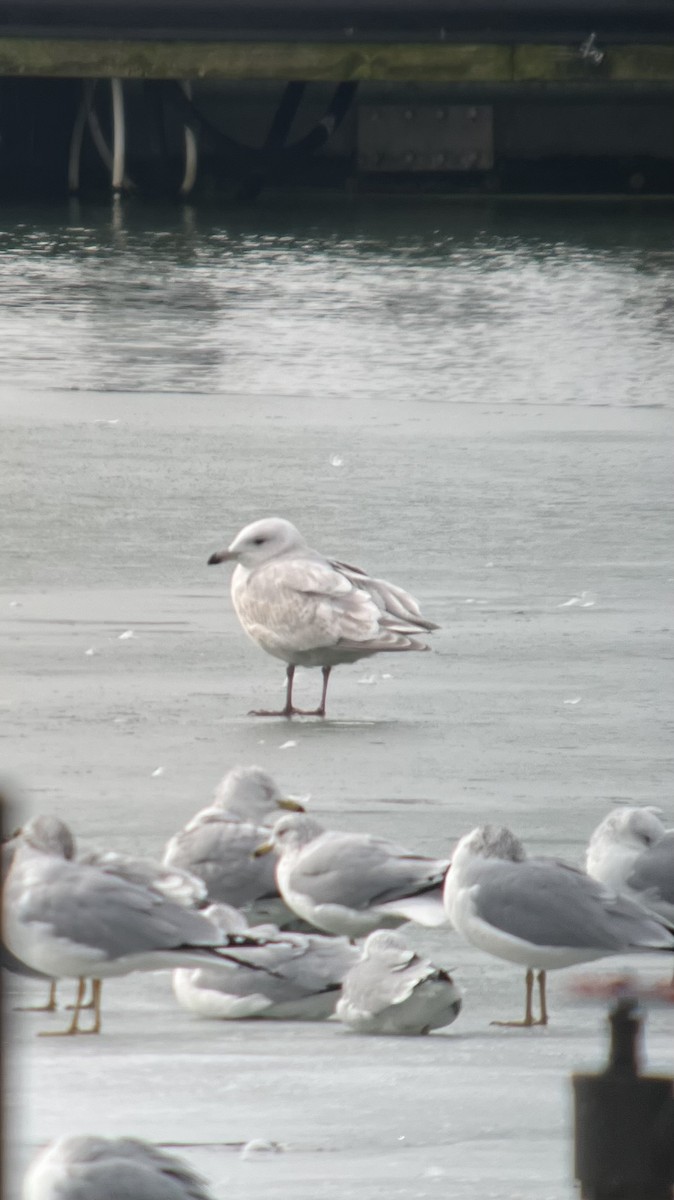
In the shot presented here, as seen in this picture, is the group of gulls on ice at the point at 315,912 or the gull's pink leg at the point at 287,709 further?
the gull's pink leg at the point at 287,709

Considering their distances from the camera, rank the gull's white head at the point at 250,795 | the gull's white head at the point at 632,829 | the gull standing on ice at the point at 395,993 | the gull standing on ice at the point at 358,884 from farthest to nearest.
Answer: the gull's white head at the point at 250,795 → the gull's white head at the point at 632,829 → the gull standing on ice at the point at 358,884 → the gull standing on ice at the point at 395,993

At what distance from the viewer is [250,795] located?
615 centimetres

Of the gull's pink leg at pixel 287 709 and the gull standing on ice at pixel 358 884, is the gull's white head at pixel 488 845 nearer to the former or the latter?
the gull standing on ice at pixel 358 884

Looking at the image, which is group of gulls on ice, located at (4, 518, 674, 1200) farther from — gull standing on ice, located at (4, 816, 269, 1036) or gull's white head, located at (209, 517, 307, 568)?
gull's white head, located at (209, 517, 307, 568)

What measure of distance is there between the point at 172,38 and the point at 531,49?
3668mm

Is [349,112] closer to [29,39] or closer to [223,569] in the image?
[29,39]

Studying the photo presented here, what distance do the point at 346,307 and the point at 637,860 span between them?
11588 mm

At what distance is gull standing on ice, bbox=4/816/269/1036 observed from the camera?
4.91 metres

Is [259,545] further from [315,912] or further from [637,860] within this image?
[637,860]

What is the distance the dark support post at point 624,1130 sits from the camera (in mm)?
3352

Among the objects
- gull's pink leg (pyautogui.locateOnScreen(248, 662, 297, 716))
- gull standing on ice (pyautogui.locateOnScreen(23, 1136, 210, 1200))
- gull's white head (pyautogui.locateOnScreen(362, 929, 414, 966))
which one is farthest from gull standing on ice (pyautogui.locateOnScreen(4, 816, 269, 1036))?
gull's pink leg (pyautogui.locateOnScreen(248, 662, 297, 716))

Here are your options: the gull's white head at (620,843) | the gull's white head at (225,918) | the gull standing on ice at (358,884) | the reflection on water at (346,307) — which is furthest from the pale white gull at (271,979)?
the reflection on water at (346,307)

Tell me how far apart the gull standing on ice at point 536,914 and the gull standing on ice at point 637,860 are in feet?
0.87

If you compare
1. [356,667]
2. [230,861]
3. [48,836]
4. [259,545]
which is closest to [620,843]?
[230,861]
